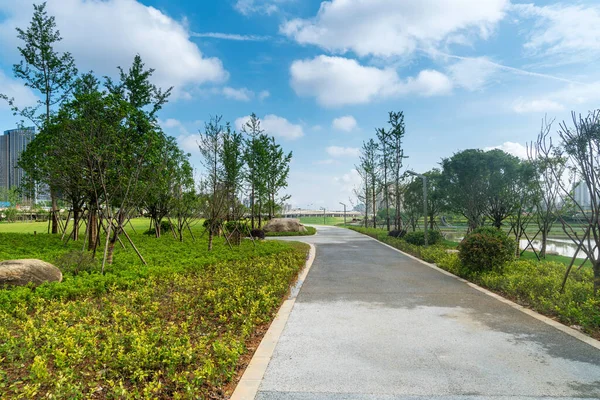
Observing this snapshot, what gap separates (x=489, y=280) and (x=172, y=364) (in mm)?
6284

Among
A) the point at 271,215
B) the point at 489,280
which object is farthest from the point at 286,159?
the point at 489,280

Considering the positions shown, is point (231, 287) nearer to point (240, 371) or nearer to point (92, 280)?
point (92, 280)

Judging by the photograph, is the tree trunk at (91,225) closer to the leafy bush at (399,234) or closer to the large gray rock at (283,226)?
the leafy bush at (399,234)

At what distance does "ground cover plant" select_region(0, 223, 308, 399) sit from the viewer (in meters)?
2.98

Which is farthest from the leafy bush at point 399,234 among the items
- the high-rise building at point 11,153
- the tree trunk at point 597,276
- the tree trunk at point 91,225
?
the high-rise building at point 11,153

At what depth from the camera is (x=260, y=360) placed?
3.62m

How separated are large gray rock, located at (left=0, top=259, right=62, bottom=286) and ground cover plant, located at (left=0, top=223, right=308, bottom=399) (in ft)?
1.01

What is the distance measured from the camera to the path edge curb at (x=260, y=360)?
2.97 m

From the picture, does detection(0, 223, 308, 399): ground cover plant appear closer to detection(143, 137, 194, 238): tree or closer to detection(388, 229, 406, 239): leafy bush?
detection(143, 137, 194, 238): tree

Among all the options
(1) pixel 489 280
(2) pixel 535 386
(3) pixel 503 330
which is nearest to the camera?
(2) pixel 535 386

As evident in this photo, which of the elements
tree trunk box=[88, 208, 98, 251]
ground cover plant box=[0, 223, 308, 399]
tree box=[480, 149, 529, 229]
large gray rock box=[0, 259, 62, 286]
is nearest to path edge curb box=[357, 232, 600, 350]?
ground cover plant box=[0, 223, 308, 399]

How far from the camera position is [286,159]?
27297mm

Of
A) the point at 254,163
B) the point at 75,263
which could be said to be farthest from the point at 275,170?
the point at 75,263

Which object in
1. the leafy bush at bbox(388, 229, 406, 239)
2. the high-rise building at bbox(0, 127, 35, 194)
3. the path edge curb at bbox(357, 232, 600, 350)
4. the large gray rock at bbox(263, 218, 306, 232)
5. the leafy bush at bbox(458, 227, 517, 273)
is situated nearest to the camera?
the path edge curb at bbox(357, 232, 600, 350)
